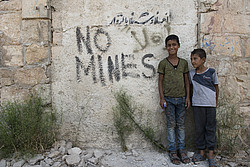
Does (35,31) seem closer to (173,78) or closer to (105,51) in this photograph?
(105,51)

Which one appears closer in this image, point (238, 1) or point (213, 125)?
point (213, 125)

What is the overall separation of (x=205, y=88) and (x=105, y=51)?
1426 millimetres

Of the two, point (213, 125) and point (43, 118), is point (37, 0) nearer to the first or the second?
point (43, 118)

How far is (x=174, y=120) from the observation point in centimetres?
267

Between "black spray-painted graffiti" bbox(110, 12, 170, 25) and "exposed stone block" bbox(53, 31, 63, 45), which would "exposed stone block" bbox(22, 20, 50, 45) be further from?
"black spray-painted graffiti" bbox(110, 12, 170, 25)

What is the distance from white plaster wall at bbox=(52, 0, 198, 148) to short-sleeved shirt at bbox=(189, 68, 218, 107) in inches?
17.1

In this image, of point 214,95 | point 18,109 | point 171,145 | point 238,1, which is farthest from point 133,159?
point 238,1

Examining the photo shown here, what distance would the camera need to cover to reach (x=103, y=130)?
2893 mm

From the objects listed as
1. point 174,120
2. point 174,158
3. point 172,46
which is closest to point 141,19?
point 172,46

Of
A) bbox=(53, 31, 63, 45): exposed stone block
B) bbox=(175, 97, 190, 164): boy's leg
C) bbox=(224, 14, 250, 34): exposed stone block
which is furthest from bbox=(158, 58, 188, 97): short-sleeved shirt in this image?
bbox=(53, 31, 63, 45): exposed stone block

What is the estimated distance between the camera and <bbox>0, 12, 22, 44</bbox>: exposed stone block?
2.81 m

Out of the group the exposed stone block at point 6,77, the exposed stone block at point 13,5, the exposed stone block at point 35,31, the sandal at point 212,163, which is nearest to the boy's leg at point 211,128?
the sandal at point 212,163

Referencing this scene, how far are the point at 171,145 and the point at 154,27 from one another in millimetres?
1621

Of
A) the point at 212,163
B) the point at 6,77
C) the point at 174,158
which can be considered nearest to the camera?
the point at 212,163
